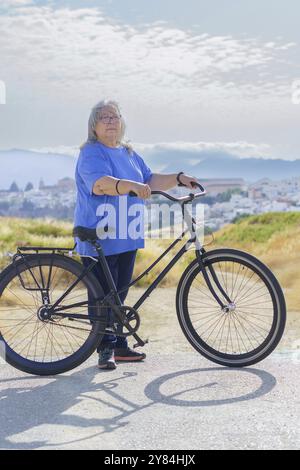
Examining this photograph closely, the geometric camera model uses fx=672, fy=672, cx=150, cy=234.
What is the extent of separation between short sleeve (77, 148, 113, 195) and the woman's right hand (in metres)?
0.28

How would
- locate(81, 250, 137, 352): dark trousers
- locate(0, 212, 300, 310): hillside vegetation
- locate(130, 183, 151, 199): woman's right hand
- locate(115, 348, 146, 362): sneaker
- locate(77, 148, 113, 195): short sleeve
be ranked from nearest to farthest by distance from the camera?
locate(130, 183, 151, 199): woman's right hand < locate(77, 148, 113, 195): short sleeve < locate(81, 250, 137, 352): dark trousers < locate(115, 348, 146, 362): sneaker < locate(0, 212, 300, 310): hillside vegetation

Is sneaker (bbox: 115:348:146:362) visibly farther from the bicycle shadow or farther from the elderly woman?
the bicycle shadow

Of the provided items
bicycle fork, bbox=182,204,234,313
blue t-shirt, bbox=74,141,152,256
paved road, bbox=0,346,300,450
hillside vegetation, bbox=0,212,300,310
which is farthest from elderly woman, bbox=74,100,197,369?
hillside vegetation, bbox=0,212,300,310

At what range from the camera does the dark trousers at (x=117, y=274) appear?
14.5ft

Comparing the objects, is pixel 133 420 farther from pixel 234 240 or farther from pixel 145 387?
pixel 234 240

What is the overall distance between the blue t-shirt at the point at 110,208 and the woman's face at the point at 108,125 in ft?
0.20

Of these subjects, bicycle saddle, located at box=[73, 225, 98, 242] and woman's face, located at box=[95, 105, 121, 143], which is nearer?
bicycle saddle, located at box=[73, 225, 98, 242]

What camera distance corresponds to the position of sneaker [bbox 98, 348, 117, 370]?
14.3 feet

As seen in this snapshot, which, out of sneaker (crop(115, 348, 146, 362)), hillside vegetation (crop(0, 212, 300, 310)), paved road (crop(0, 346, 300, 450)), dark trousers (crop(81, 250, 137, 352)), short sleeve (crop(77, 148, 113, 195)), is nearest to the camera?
paved road (crop(0, 346, 300, 450))

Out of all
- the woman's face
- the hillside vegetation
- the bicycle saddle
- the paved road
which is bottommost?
the paved road

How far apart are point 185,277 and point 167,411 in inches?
40.4

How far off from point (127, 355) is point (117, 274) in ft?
1.85

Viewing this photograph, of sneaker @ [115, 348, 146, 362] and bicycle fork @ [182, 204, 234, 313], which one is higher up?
bicycle fork @ [182, 204, 234, 313]

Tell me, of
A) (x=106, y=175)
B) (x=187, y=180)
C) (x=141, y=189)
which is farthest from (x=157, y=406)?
(x=187, y=180)
